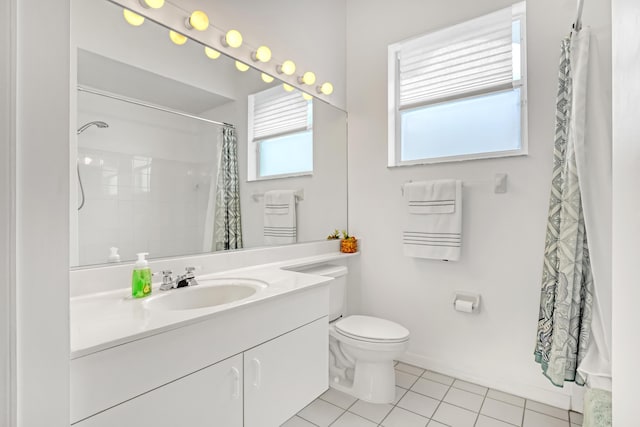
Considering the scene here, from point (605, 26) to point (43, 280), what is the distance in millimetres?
2409

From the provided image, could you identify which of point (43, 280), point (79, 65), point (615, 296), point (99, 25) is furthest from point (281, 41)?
point (615, 296)

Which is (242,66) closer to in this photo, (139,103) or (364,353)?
(139,103)

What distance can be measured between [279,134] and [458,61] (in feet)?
4.28

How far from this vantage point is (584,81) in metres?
1.34

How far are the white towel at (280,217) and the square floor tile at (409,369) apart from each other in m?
1.18

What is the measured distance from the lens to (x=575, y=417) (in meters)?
1.69

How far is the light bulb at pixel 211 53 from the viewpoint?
163 cm

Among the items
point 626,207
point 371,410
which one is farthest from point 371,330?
point 626,207

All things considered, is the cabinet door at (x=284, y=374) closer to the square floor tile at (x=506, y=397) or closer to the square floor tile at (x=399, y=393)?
the square floor tile at (x=399, y=393)

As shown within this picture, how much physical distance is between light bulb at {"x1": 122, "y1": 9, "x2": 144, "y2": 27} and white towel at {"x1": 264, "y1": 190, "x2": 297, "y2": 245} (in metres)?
1.04

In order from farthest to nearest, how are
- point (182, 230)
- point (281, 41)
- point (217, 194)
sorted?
1. point (281, 41)
2. point (217, 194)
3. point (182, 230)

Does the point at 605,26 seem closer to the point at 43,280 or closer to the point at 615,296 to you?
the point at 615,296

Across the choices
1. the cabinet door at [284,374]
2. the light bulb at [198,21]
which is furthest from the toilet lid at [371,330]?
the light bulb at [198,21]

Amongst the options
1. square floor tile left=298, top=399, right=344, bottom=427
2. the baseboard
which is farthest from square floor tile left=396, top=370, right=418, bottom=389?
square floor tile left=298, top=399, right=344, bottom=427
